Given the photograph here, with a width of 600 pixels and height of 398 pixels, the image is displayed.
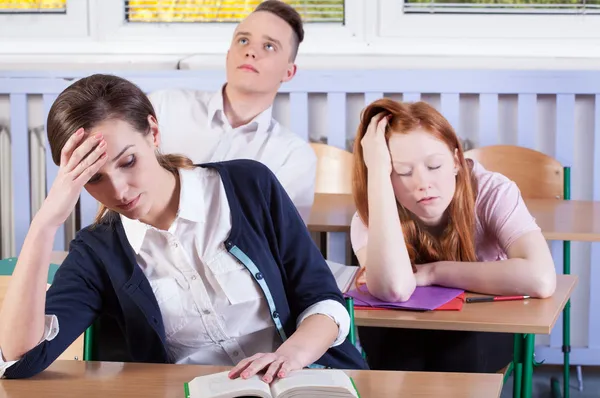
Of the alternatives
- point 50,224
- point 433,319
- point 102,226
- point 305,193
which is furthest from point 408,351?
point 50,224

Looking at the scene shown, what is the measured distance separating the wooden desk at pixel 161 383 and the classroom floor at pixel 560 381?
6.23ft

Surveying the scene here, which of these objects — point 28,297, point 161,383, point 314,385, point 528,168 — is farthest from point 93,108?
point 528,168

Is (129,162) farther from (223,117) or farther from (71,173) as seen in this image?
(223,117)

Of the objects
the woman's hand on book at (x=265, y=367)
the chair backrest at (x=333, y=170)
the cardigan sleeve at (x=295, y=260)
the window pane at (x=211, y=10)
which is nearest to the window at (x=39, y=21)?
the window pane at (x=211, y=10)

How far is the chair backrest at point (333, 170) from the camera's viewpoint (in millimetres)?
3129

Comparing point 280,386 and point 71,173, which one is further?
point 71,173

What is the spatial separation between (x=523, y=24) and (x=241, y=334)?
222 cm

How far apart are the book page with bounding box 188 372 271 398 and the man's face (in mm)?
1620

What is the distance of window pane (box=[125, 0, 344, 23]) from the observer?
138 inches

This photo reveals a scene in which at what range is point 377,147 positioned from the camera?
2.10m

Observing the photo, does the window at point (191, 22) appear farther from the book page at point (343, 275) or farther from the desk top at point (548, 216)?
the book page at point (343, 275)

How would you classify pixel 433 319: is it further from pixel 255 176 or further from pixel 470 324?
pixel 255 176

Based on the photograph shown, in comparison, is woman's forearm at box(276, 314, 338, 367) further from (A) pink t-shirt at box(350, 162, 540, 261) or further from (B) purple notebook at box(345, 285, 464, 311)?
(A) pink t-shirt at box(350, 162, 540, 261)

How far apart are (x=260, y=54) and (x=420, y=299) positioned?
1164mm
